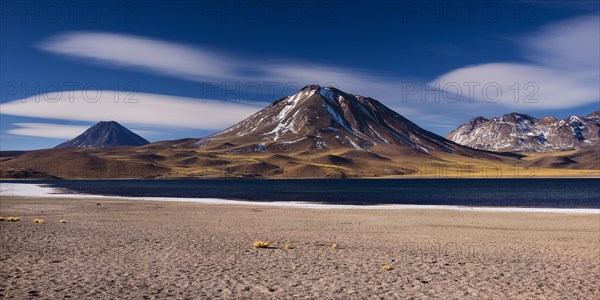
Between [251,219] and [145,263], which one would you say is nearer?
[145,263]

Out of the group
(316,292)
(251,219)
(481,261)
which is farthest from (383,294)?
(251,219)

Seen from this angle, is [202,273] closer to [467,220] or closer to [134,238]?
[134,238]

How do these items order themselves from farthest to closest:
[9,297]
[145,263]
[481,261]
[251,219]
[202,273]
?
[251,219], [481,261], [145,263], [202,273], [9,297]

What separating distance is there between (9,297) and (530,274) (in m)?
19.8

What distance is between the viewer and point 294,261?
22.3 meters

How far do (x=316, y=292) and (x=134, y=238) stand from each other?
1679 centimetres

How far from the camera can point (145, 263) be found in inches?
829

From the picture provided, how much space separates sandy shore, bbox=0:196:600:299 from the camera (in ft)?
54.2

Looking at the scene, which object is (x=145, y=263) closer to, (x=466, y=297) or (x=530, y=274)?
(x=466, y=297)

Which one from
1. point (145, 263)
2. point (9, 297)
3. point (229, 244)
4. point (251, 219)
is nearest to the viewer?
point (9, 297)

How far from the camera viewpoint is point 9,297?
1492cm

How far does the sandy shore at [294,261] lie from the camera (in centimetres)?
1653

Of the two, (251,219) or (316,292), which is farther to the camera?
(251,219)

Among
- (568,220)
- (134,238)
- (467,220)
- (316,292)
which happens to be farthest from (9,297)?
(568,220)
